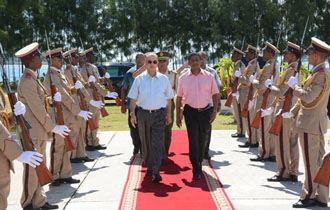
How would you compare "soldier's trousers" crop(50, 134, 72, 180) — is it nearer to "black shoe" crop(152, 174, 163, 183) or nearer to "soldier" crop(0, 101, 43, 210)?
"black shoe" crop(152, 174, 163, 183)

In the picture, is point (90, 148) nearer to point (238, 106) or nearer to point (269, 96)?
point (238, 106)

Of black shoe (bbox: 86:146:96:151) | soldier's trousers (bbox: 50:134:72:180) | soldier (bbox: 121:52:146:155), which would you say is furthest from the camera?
black shoe (bbox: 86:146:96:151)

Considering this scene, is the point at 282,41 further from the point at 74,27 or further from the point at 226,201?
the point at 226,201

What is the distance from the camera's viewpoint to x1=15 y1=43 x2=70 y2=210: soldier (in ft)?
15.8

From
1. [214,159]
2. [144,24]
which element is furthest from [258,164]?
[144,24]

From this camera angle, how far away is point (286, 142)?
A: 603 cm

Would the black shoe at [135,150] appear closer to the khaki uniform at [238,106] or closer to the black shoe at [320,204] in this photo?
the khaki uniform at [238,106]

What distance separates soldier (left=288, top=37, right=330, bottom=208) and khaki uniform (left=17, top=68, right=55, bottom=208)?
301 cm

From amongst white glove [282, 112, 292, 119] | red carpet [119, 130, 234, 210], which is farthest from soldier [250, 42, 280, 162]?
white glove [282, 112, 292, 119]

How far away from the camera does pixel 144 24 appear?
112ft

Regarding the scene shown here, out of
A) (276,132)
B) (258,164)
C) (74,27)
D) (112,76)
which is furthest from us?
(74,27)

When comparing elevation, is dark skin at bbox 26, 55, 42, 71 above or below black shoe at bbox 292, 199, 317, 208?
above

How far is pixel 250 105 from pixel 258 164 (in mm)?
1252

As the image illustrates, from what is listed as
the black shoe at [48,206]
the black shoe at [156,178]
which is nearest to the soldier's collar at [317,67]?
the black shoe at [156,178]
